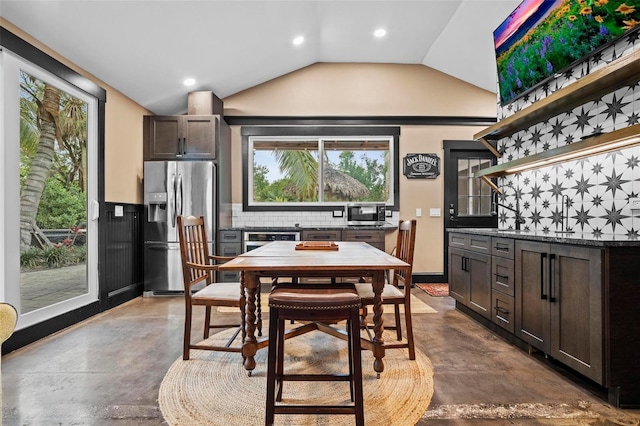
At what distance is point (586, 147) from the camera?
2371 millimetres

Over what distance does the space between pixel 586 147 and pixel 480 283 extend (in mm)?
1434

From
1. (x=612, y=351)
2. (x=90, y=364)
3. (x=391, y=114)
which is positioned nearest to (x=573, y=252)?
(x=612, y=351)

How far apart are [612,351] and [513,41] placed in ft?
8.91

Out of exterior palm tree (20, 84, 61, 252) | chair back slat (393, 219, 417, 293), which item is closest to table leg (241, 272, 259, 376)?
chair back slat (393, 219, 417, 293)

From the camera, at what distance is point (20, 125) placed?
285cm

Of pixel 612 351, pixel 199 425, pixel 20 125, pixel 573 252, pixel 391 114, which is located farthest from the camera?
pixel 391 114

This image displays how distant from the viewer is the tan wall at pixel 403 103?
5.37 metres

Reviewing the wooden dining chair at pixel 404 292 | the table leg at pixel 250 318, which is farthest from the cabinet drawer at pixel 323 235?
the table leg at pixel 250 318

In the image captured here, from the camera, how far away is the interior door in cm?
539

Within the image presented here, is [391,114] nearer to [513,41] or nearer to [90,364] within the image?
[513,41]

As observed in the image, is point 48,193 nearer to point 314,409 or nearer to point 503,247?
point 314,409

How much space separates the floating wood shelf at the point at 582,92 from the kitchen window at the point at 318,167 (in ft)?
7.00

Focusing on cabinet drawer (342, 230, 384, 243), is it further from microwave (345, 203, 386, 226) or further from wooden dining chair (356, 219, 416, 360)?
wooden dining chair (356, 219, 416, 360)

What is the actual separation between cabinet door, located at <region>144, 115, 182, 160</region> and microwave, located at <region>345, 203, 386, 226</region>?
2.43 m
